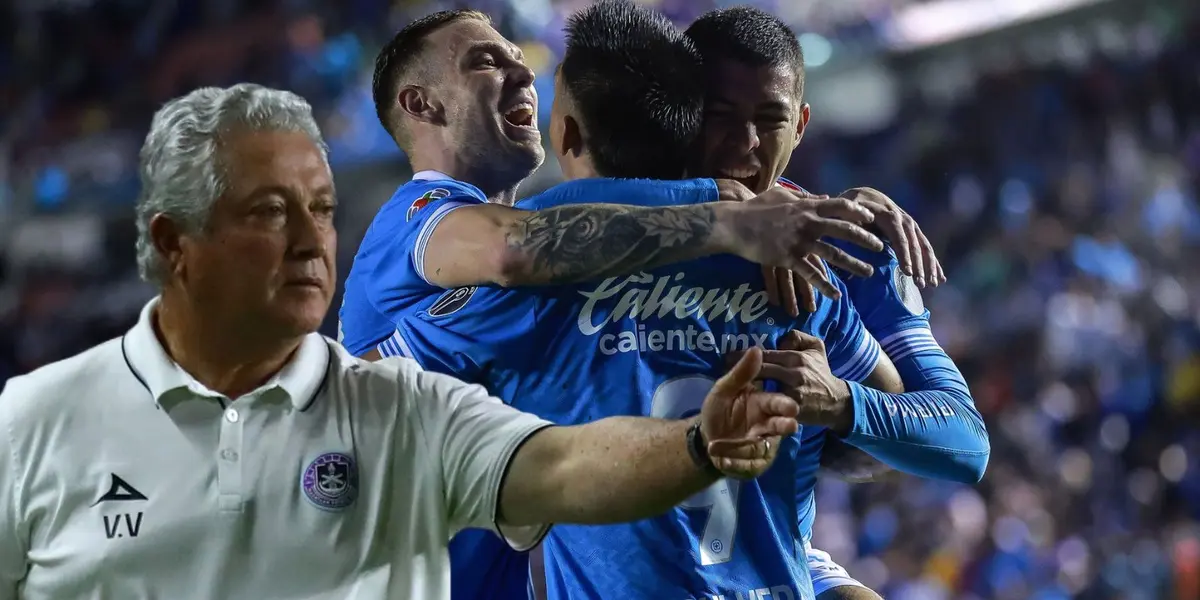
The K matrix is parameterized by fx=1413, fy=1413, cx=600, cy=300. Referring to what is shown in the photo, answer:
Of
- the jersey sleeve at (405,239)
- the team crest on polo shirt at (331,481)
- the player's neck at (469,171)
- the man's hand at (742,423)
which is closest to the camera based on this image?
the man's hand at (742,423)

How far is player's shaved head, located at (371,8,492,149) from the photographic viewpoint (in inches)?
148

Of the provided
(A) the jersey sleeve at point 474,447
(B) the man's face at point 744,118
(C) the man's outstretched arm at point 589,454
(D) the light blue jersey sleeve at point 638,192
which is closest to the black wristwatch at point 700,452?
(C) the man's outstretched arm at point 589,454

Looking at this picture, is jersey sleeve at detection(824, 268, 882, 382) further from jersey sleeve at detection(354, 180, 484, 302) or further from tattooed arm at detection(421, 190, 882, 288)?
jersey sleeve at detection(354, 180, 484, 302)

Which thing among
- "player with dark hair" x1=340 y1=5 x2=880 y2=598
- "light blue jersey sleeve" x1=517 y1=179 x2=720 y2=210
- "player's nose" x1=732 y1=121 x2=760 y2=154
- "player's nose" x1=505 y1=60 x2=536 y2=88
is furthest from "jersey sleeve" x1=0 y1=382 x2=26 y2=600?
"player's nose" x1=505 y1=60 x2=536 y2=88

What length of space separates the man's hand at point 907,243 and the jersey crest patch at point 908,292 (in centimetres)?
8

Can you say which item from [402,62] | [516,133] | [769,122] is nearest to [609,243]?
[769,122]

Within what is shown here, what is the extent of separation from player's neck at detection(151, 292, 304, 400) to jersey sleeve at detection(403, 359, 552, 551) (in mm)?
237

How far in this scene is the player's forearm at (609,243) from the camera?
8.66ft

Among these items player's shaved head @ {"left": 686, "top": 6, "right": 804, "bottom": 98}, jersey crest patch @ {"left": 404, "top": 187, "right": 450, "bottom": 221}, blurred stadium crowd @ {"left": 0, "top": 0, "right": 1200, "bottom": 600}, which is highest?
player's shaved head @ {"left": 686, "top": 6, "right": 804, "bottom": 98}

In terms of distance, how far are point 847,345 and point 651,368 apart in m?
0.44

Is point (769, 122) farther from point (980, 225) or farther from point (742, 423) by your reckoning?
point (980, 225)

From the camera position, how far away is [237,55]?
40.6 feet

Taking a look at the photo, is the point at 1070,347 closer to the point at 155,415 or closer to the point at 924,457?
the point at 924,457

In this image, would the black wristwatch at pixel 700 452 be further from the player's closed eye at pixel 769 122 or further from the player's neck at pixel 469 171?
the player's neck at pixel 469 171
